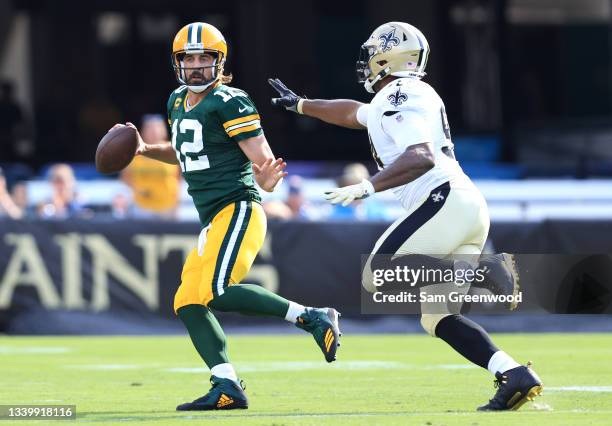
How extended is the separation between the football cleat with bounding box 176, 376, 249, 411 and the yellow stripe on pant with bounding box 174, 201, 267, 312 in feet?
1.32

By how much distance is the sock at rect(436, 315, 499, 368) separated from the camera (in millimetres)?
6523

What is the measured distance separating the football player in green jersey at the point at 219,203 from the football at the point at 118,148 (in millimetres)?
343

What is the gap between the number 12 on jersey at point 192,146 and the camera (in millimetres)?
6922

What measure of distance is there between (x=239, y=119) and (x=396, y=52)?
824 mm

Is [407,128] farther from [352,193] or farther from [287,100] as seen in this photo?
[287,100]

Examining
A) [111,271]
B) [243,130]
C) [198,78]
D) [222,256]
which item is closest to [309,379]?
[222,256]

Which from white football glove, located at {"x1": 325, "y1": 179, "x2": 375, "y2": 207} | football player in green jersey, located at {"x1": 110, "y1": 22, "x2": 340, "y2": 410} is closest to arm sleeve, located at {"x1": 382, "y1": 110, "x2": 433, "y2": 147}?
white football glove, located at {"x1": 325, "y1": 179, "x2": 375, "y2": 207}

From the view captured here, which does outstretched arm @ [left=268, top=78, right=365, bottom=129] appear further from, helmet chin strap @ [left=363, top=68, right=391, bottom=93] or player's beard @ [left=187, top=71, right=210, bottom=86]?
player's beard @ [left=187, top=71, right=210, bottom=86]

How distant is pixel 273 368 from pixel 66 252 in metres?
3.70

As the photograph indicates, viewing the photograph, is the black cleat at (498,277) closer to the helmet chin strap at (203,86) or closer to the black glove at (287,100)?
the black glove at (287,100)

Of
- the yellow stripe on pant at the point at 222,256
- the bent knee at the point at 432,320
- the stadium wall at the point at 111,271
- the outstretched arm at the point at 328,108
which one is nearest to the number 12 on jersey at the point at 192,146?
the yellow stripe on pant at the point at 222,256

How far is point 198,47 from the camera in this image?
6.98 meters

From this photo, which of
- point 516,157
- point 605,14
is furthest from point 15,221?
point 605,14

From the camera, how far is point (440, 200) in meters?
6.63
